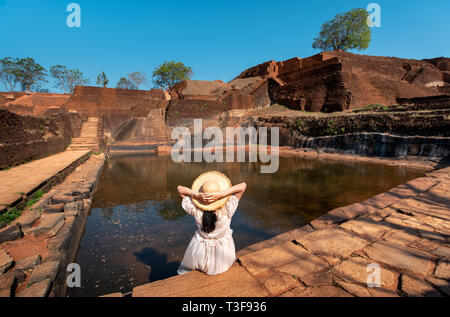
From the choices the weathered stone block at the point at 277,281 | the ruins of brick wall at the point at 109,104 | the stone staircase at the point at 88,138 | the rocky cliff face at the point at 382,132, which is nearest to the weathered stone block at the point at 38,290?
the weathered stone block at the point at 277,281

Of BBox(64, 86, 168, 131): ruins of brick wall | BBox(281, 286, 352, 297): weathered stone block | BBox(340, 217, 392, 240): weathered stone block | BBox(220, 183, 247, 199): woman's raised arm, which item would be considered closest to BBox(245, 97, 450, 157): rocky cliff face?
BBox(340, 217, 392, 240): weathered stone block

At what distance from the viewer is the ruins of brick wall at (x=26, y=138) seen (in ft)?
24.9

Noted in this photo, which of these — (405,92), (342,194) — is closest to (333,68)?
(405,92)

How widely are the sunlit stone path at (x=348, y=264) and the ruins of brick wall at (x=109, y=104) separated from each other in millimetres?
A: 23823

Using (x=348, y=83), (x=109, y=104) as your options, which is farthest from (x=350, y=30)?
(x=109, y=104)

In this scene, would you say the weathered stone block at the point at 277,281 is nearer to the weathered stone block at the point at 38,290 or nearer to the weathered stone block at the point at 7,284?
the weathered stone block at the point at 38,290

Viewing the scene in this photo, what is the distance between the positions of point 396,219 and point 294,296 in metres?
2.77

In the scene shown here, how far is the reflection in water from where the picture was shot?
3220mm

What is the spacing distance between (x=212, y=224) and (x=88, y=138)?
1849 centimetres

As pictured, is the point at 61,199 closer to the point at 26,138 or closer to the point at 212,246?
the point at 212,246

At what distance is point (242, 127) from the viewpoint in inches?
867

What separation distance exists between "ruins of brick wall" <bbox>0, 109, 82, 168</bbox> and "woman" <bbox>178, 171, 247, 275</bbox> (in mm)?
8517

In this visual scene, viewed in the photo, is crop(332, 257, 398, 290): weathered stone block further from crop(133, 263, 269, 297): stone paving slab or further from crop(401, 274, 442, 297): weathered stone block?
crop(133, 263, 269, 297): stone paving slab
